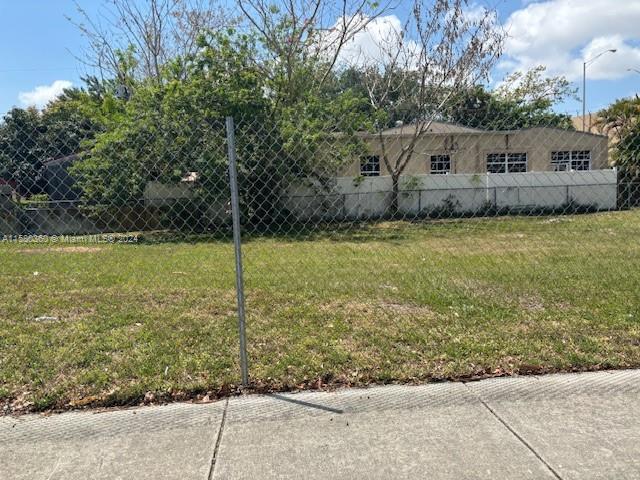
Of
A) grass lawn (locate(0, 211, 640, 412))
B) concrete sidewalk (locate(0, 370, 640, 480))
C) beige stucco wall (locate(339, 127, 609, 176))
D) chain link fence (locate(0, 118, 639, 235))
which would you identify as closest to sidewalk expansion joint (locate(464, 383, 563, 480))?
concrete sidewalk (locate(0, 370, 640, 480))

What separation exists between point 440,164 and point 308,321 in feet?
55.5

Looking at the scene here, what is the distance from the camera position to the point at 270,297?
6117mm

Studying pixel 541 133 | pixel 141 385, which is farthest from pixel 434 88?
pixel 141 385

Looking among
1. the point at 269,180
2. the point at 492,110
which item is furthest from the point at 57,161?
the point at 492,110

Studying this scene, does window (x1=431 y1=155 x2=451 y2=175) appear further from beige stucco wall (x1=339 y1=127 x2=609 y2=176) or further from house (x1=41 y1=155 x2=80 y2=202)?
house (x1=41 y1=155 x2=80 y2=202)

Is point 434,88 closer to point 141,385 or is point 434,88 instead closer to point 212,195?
point 212,195

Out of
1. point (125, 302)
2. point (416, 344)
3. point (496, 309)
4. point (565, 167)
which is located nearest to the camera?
point (416, 344)

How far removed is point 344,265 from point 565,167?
3.84m

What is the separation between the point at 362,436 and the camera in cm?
292

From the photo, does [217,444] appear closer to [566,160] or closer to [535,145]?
[535,145]

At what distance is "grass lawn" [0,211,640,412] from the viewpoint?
148 inches

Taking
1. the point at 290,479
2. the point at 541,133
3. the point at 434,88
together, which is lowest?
the point at 290,479

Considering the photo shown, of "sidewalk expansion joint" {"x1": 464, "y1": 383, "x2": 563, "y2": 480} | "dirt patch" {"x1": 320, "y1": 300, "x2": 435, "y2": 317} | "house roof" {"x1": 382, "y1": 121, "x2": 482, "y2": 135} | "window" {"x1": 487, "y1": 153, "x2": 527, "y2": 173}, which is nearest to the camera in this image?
"sidewalk expansion joint" {"x1": 464, "y1": 383, "x2": 563, "y2": 480}

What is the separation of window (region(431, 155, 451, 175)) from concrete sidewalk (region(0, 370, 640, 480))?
1506 centimetres
